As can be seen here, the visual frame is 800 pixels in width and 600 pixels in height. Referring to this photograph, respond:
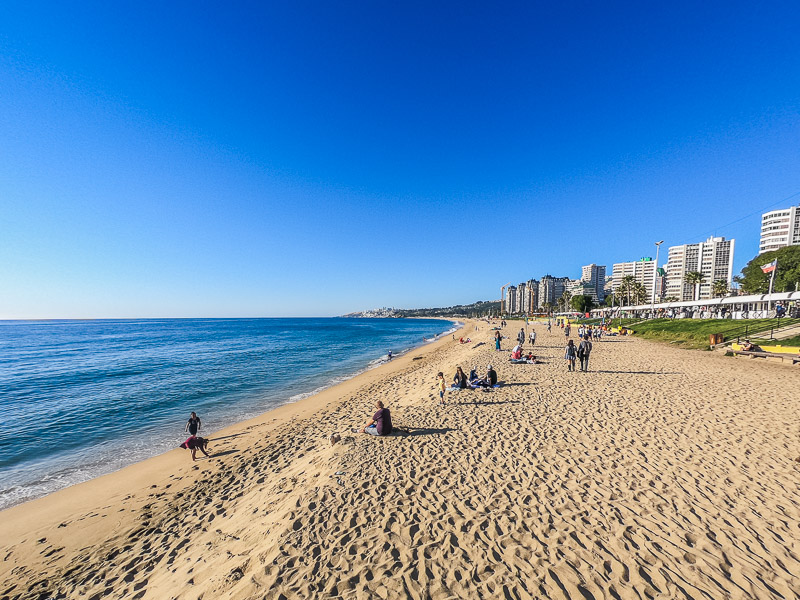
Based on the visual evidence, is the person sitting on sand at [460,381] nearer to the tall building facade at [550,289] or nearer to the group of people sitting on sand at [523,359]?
the group of people sitting on sand at [523,359]

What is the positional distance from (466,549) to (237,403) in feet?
49.1

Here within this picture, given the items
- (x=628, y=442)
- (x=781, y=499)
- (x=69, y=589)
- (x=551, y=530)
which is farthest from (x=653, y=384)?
(x=69, y=589)

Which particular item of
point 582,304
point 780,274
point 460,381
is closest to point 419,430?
point 460,381

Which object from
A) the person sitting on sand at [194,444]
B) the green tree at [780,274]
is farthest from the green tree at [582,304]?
the person sitting on sand at [194,444]

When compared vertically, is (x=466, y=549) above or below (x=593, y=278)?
below

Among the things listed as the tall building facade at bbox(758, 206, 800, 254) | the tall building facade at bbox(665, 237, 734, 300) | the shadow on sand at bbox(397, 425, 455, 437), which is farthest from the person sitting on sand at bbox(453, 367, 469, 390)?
the tall building facade at bbox(665, 237, 734, 300)

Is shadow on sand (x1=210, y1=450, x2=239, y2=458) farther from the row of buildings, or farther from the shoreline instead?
the row of buildings

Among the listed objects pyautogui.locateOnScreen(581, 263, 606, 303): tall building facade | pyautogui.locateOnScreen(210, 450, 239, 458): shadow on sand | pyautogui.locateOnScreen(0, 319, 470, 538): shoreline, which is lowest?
pyautogui.locateOnScreen(0, 319, 470, 538): shoreline

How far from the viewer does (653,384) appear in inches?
491

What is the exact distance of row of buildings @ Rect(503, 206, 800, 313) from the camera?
85.8 metres

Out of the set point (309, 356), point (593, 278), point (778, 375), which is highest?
point (593, 278)

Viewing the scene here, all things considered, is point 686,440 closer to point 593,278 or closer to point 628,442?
point 628,442

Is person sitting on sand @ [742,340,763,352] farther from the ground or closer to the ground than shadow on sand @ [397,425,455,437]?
farther from the ground

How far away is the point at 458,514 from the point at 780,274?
77.5m
